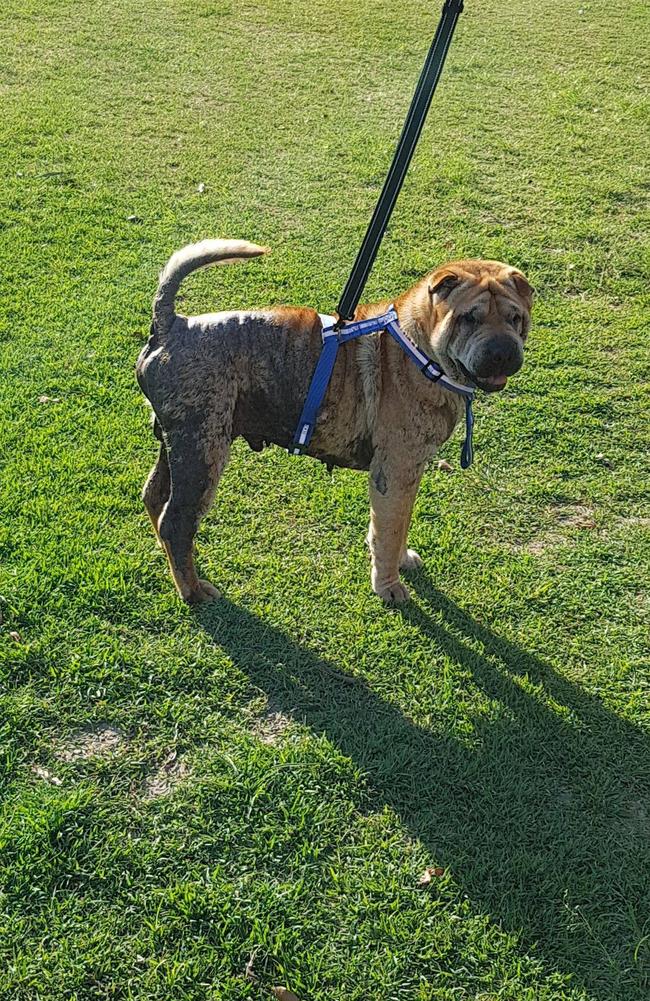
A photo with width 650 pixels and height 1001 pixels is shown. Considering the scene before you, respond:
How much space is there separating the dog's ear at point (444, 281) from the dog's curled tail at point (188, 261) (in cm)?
79

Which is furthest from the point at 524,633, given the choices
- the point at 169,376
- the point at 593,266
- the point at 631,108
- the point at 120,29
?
the point at 120,29

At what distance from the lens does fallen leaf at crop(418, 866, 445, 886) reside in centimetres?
347

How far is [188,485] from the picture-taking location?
13.7 ft

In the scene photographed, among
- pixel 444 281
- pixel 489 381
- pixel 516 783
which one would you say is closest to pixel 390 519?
pixel 489 381

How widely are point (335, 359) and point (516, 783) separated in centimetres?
213

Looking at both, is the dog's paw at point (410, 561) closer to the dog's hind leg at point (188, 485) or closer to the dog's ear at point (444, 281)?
the dog's hind leg at point (188, 485)

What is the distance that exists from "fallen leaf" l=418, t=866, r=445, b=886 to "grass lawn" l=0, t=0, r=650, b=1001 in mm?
38

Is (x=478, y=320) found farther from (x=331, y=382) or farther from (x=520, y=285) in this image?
(x=331, y=382)

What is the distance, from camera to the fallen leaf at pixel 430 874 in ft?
11.4

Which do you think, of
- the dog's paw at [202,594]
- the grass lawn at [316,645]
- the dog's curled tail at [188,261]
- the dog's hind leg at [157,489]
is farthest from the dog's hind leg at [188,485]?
the dog's curled tail at [188,261]

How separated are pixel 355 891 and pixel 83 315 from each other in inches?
191

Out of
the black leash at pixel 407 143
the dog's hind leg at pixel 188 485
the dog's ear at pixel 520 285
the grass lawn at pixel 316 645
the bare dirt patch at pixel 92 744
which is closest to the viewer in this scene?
the grass lawn at pixel 316 645

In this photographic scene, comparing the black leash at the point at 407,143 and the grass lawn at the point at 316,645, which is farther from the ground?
the black leash at the point at 407,143

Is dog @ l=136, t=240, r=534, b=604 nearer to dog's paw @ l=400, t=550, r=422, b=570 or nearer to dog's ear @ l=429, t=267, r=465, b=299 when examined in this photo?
dog's ear @ l=429, t=267, r=465, b=299
